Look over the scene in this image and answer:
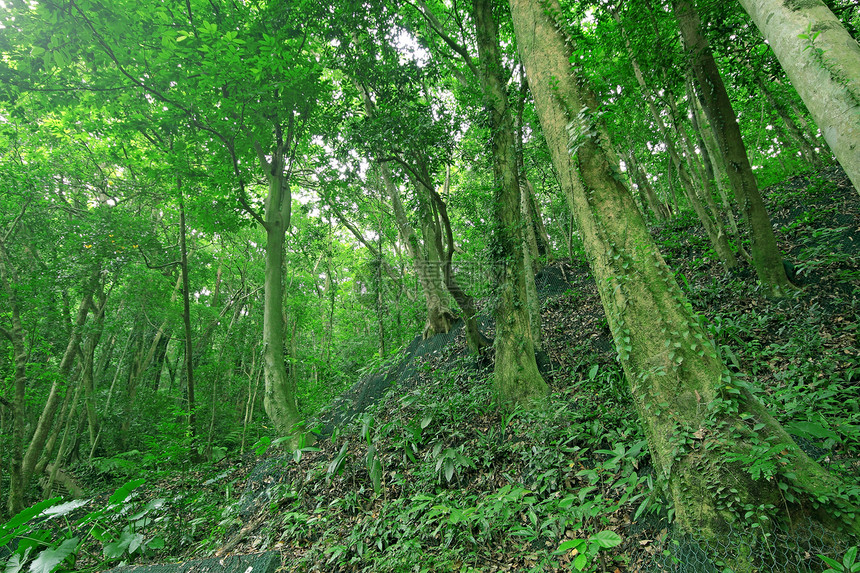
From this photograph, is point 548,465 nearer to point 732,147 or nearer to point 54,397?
point 732,147

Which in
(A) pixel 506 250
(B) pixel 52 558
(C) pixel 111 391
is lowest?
(B) pixel 52 558

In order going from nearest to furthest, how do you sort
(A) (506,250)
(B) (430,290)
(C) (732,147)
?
(A) (506,250), (C) (732,147), (B) (430,290)

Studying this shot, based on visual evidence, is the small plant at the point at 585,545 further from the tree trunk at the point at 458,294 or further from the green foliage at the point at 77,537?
the green foliage at the point at 77,537

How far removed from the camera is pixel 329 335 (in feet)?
42.2

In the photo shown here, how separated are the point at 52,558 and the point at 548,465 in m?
4.29

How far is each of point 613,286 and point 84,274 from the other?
9572mm

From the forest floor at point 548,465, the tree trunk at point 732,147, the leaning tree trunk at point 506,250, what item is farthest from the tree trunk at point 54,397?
the tree trunk at point 732,147

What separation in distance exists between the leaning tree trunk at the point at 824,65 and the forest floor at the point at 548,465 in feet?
4.57

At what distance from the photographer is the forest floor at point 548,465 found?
2336 mm

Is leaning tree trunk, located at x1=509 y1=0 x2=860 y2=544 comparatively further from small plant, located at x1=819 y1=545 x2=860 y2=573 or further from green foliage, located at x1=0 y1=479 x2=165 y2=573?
green foliage, located at x1=0 y1=479 x2=165 y2=573

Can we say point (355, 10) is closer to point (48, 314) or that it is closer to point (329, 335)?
point (48, 314)

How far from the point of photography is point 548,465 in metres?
3.09

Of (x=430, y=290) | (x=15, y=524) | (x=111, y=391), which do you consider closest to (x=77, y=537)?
(x=15, y=524)

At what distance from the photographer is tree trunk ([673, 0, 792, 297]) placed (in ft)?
15.0
